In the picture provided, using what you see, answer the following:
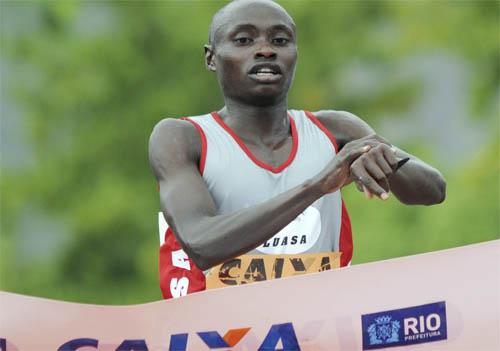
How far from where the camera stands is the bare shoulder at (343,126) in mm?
4820

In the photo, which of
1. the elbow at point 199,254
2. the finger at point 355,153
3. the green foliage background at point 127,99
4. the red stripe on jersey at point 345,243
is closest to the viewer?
the finger at point 355,153

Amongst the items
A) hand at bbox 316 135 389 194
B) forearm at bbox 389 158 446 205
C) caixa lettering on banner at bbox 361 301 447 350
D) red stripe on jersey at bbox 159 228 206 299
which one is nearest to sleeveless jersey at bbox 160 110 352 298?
red stripe on jersey at bbox 159 228 206 299

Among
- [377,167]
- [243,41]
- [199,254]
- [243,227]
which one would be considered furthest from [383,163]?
[243,41]

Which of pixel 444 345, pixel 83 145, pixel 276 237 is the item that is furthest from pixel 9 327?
pixel 83 145

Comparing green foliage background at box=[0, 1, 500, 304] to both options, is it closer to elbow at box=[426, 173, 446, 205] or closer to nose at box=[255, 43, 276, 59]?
elbow at box=[426, 173, 446, 205]

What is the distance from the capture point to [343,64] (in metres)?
13.0

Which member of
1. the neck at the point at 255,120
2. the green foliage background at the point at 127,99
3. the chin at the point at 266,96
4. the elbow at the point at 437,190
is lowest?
the elbow at the point at 437,190

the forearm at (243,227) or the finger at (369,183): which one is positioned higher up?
the finger at (369,183)

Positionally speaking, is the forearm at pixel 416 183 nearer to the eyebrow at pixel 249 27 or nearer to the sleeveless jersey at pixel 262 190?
the sleeveless jersey at pixel 262 190

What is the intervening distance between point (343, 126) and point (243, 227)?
92cm

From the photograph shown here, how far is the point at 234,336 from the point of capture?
3922 mm

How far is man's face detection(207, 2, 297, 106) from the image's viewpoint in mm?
4547

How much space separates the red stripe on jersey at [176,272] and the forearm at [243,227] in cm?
42

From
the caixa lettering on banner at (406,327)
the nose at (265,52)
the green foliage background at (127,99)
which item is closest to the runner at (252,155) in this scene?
A: the nose at (265,52)
